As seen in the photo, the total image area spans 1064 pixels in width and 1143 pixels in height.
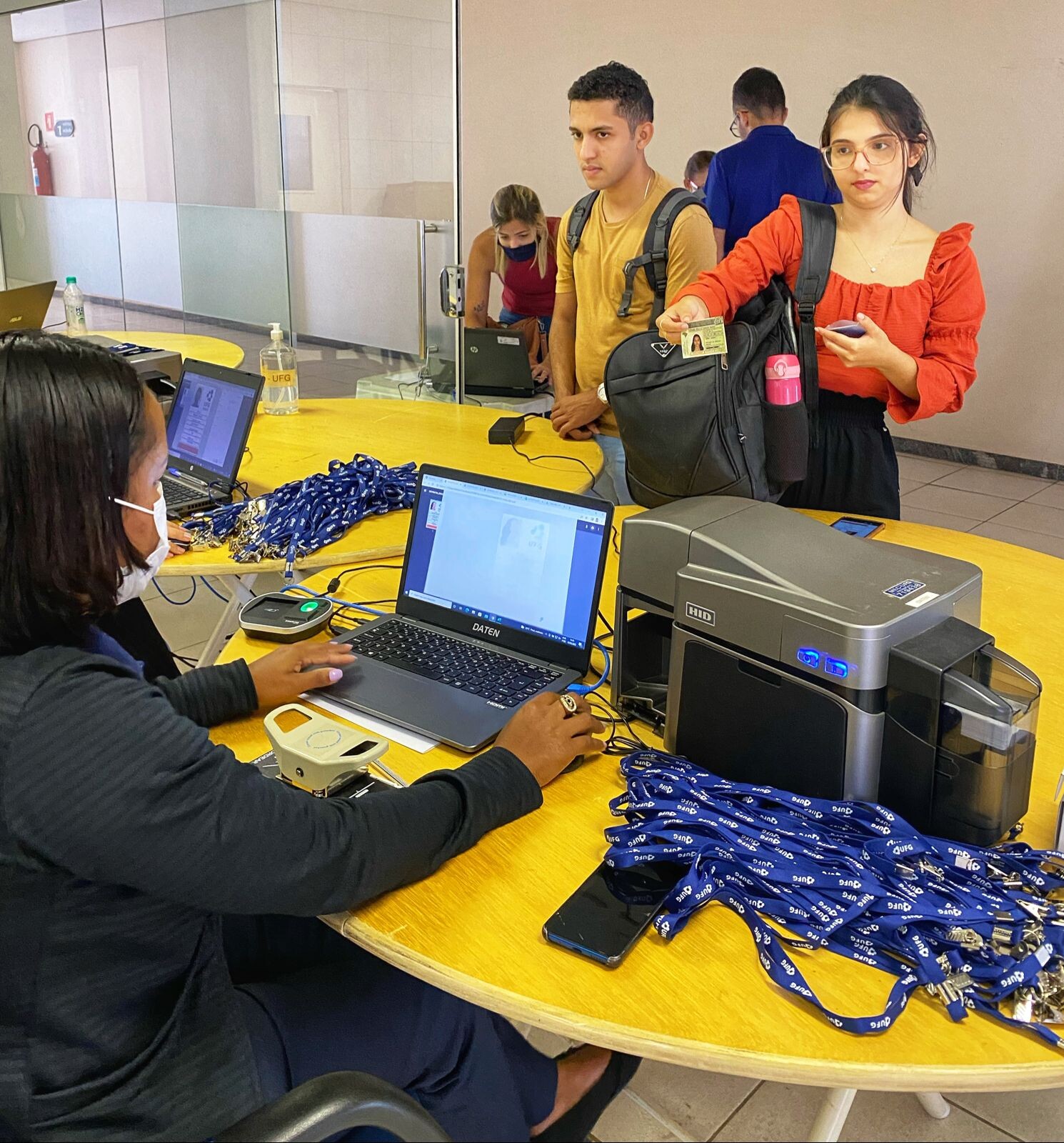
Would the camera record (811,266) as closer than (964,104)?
Yes

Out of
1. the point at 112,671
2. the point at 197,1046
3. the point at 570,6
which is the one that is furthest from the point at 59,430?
the point at 570,6

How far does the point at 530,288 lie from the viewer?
4961mm

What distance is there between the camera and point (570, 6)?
7.07 metres

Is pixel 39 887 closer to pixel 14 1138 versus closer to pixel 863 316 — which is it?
pixel 14 1138

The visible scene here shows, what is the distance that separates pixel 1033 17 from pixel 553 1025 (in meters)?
5.62

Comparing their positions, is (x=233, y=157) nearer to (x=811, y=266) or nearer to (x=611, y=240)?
(x=611, y=240)

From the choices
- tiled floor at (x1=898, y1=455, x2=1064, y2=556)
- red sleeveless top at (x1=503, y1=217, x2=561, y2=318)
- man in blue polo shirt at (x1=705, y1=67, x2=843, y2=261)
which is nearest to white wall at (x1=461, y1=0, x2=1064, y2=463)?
tiled floor at (x1=898, y1=455, x2=1064, y2=556)

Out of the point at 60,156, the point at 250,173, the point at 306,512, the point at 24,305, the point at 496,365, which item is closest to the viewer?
the point at 306,512

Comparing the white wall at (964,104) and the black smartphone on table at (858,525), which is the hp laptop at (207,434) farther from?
the white wall at (964,104)

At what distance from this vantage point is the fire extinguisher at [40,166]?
5.87 m

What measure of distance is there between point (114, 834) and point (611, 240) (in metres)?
2.26

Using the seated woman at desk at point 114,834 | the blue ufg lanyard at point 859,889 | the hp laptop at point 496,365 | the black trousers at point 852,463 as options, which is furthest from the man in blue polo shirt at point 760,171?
the seated woman at desk at point 114,834

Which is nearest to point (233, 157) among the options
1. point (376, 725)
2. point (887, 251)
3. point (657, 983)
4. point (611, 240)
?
point (611, 240)

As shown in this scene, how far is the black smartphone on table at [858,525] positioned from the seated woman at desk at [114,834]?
1.31 meters
